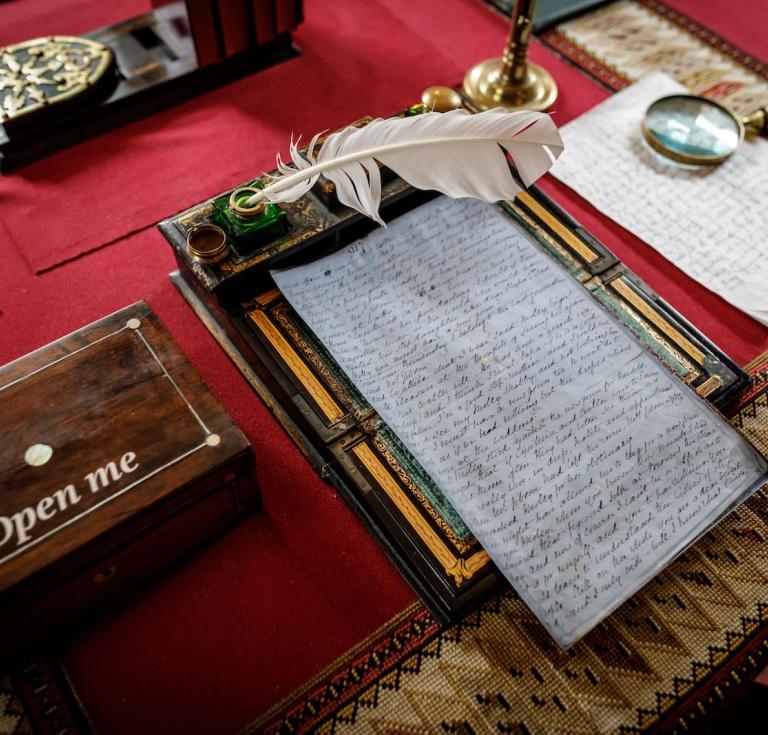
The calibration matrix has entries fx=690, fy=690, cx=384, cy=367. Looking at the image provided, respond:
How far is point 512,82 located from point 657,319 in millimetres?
740

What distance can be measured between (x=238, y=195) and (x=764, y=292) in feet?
3.21

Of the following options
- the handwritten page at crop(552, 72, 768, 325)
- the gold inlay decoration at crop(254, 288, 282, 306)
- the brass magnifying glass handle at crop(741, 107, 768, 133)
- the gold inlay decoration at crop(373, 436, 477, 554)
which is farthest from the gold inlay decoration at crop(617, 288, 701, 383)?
the brass magnifying glass handle at crop(741, 107, 768, 133)

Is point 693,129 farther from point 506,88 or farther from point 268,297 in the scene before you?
point 268,297

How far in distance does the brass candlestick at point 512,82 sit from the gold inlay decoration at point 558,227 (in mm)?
381

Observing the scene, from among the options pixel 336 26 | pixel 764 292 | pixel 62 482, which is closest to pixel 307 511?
pixel 62 482

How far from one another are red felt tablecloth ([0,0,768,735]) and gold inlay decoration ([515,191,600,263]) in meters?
0.17

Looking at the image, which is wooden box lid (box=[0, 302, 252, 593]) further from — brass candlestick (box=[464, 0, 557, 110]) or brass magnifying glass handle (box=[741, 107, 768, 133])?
brass magnifying glass handle (box=[741, 107, 768, 133])

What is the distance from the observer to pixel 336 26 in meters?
1.76

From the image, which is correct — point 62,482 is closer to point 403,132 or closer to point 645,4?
point 403,132

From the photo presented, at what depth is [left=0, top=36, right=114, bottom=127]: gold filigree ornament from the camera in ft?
4.70

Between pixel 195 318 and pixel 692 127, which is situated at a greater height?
pixel 195 318

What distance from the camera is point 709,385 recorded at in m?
1.08

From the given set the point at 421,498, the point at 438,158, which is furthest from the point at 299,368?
→ the point at 438,158

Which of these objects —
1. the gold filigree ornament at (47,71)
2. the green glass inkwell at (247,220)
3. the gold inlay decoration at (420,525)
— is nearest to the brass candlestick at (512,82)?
the green glass inkwell at (247,220)
